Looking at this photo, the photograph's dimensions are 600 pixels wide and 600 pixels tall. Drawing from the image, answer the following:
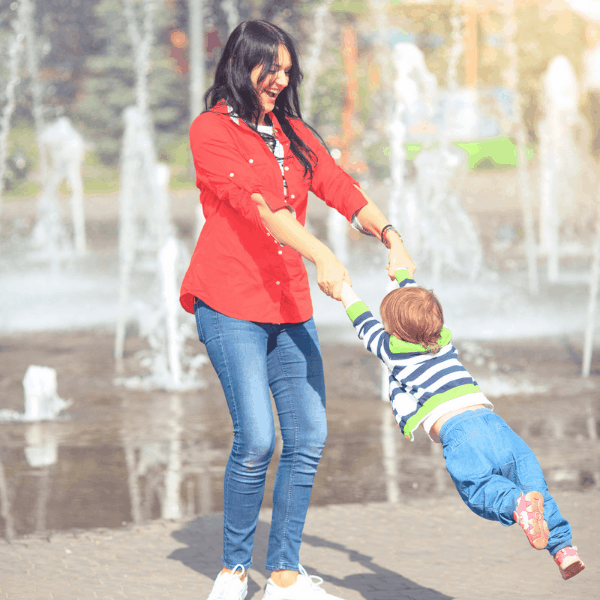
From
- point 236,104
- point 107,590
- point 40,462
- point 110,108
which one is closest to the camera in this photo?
point 236,104

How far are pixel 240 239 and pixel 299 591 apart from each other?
111 cm

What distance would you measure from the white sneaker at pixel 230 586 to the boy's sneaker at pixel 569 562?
3.16 feet

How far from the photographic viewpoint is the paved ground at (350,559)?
144 inches

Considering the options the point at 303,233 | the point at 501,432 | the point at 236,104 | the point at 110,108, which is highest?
the point at 110,108

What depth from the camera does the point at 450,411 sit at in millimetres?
3207

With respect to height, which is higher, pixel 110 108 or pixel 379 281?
pixel 110 108

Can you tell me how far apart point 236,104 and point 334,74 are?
28.8 m

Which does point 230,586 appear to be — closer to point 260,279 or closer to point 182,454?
point 260,279

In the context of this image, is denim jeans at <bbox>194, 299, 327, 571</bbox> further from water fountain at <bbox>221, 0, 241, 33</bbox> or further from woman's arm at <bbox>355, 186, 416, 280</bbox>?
water fountain at <bbox>221, 0, 241, 33</bbox>

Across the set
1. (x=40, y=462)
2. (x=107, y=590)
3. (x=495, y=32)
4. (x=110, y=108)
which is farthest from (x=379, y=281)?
(x=495, y=32)

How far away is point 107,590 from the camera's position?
367 centimetres

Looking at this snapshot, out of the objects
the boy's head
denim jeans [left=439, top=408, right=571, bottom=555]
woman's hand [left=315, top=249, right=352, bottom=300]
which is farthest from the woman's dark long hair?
denim jeans [left=439, top=408, right=571, bottom=555]

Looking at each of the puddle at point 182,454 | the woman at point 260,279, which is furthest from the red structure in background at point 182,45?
the woman at point 260,279

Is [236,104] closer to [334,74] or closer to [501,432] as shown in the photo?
[501,432]
